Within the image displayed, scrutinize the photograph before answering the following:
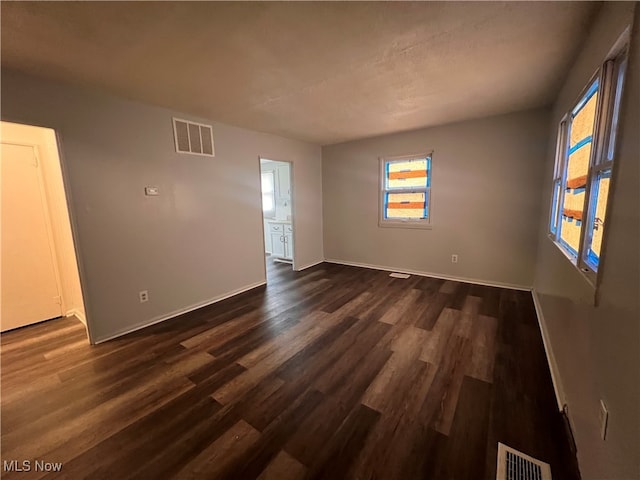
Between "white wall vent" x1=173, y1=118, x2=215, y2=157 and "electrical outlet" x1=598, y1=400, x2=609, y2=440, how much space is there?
3.83 m

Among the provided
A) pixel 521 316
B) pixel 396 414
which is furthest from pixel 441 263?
pixel 396 414

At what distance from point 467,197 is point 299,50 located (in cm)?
323

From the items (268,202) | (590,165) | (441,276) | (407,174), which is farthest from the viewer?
(268,202)

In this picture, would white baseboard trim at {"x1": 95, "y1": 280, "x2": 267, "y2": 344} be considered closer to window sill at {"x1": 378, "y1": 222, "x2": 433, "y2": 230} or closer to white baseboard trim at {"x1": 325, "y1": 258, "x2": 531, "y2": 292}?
white baseboard trim at {"x1": 325, "y1": 258, "x2": 531, "y2": 292}

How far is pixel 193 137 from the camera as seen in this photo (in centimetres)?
314

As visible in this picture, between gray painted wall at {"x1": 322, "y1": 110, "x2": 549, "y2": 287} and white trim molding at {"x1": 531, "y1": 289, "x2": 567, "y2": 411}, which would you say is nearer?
white trim molding at {"x1": 531, "y1": 289, "x2": 567, "y2": 411}

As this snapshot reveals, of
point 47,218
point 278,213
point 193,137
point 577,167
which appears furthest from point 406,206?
point 47,218

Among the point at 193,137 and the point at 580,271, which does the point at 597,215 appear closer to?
the point at 580,271

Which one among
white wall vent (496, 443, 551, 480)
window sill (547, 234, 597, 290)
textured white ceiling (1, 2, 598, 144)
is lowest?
white wall vent (496, 443, 551, 480)

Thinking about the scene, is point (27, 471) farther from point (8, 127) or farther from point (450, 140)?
point (450, 140)

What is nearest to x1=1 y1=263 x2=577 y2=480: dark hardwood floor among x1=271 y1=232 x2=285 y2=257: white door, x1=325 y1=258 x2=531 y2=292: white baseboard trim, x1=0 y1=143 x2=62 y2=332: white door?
x1=0 y1=143 x2=62 y2=332: white door

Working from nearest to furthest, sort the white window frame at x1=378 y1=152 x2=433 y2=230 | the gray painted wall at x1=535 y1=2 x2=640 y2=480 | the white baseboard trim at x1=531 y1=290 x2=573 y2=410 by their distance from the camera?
1. the gray painted wall at x1=535 y1=2 x2=640 y2=480
2. the white baseboard trim at x1=531 y1=290 x2=573 y2=410
3. the white window frame at x1=378 y1=152 x2=433 y2=230

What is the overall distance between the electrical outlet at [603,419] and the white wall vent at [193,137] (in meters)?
3.83

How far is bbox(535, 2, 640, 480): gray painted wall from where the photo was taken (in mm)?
845
